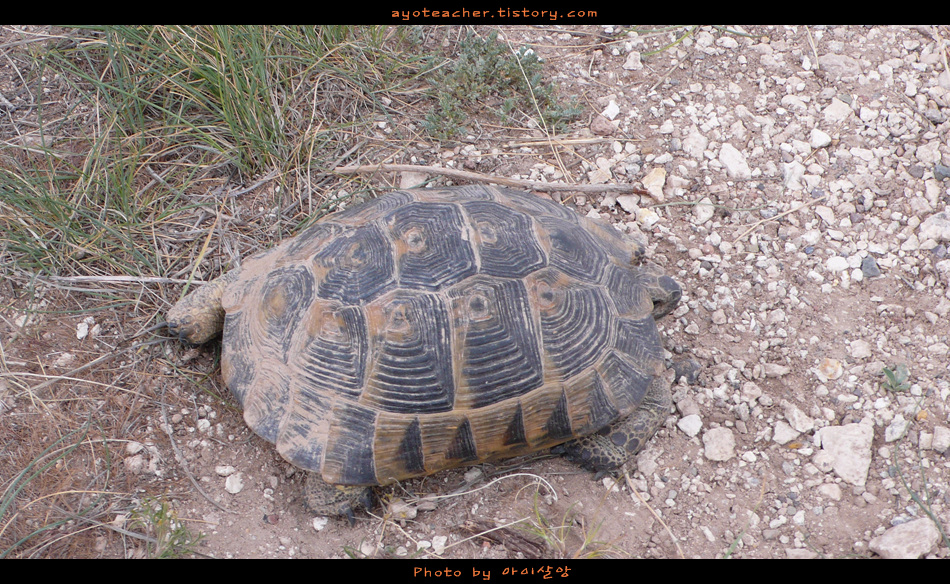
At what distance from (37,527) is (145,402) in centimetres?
64

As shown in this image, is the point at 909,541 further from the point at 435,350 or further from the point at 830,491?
the point at 435,350

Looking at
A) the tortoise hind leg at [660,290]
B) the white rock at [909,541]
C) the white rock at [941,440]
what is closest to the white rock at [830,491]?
the white rock at [909,541]

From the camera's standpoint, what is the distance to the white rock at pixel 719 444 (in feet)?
10.1

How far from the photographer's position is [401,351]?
2.77 metres

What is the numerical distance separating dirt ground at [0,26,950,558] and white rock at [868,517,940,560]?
5 cm

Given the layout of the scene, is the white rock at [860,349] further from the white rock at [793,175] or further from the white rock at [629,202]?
the white rock at [629,202]

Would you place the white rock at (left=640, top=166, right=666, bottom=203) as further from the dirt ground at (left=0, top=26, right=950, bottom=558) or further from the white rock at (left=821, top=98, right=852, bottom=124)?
the white rock at (left=821, top=98, right=852, bottom=124)

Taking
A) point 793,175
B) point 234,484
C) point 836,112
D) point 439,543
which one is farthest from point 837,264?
point 234,484

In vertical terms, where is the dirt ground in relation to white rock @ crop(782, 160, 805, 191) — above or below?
below

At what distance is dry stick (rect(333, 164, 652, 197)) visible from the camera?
384cm

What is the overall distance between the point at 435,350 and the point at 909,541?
6.45 ft

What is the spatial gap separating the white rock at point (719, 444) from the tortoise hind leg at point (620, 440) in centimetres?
22

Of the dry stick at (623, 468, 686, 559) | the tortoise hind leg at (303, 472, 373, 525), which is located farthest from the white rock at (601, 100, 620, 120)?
the tortoise hind leg at (303, 472, 373, 525)

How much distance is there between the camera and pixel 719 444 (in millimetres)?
3100
